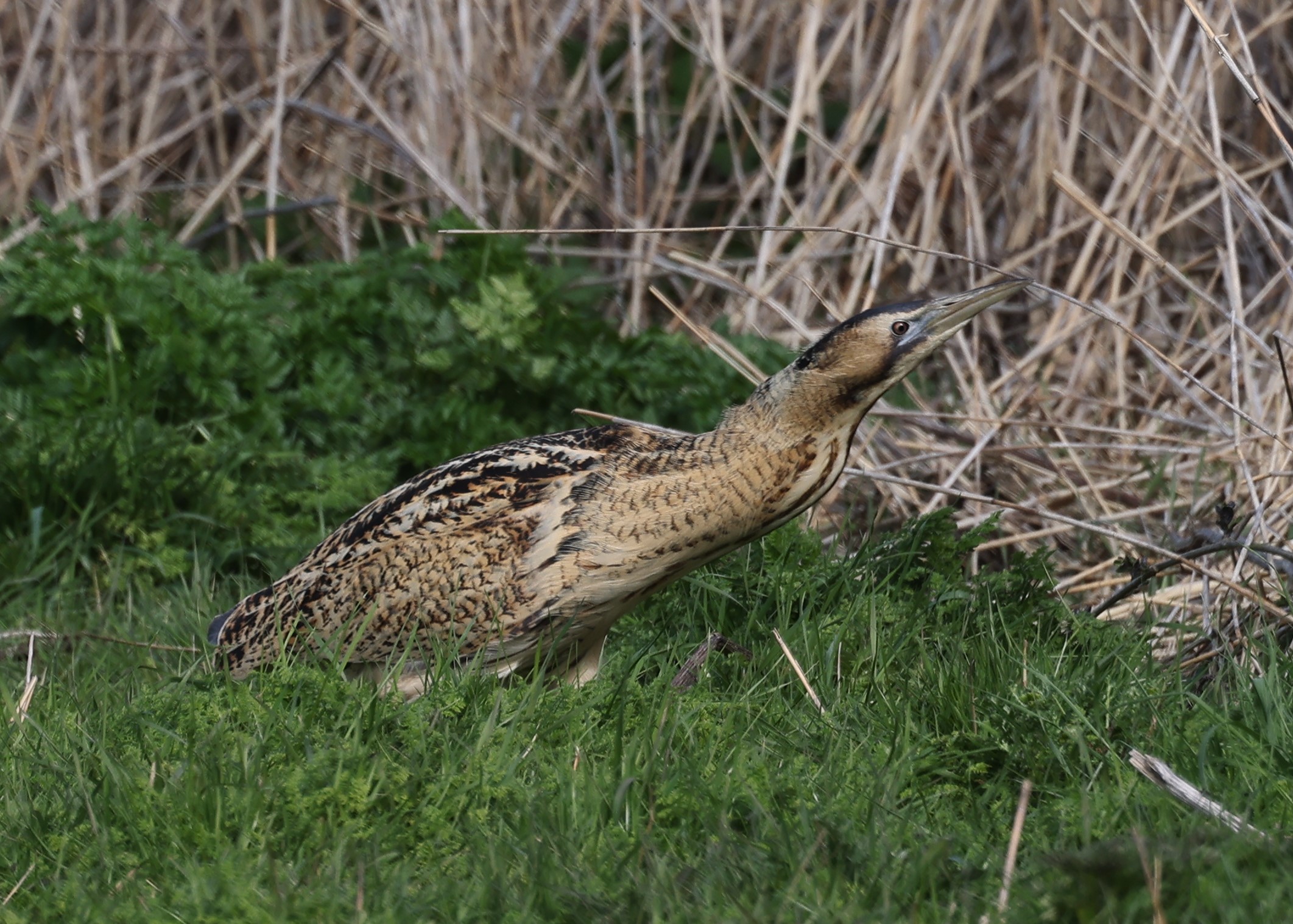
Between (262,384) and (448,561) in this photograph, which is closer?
(448,561)

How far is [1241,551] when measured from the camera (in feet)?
13.1

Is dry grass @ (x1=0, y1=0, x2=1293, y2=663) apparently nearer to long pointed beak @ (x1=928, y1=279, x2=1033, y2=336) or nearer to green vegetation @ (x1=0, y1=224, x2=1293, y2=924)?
green vegetation @ (x1=0, y1=224, x2=1293, y2=924)

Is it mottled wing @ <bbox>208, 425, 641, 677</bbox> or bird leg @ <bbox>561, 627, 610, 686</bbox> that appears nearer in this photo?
mottled wing @ <bbox>208, 425, 641, 677</bbox>

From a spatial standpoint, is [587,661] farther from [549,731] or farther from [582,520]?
[549,731]

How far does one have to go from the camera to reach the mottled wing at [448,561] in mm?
3648

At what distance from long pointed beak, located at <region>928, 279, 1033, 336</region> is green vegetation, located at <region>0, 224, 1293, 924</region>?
71 cm

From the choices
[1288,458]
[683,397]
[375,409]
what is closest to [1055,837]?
[1288,458]

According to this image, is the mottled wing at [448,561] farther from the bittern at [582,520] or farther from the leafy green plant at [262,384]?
the leafy green plant at [262,384]

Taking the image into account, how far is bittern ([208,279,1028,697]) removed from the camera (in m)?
3.54

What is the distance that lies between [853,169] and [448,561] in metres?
2.63

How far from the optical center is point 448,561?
3.75 metres

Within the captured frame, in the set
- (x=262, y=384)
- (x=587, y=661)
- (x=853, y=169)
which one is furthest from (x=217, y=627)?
(x=853, y=169)

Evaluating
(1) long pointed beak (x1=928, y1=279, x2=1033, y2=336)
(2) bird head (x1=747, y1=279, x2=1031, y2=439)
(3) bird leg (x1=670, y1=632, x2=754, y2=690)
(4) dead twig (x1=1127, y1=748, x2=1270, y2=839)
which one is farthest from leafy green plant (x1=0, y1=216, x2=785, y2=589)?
(4) dead twig (x1=1127, y1=748, x2=1270, y2=839)

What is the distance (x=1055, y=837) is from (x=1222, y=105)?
3946 mm
